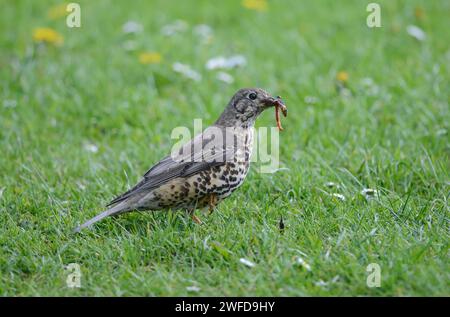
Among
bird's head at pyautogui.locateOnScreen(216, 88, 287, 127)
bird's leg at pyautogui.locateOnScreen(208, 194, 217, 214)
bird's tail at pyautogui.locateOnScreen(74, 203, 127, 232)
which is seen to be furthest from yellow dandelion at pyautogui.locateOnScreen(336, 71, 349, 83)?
bird's tail at pyautogui.locateOnScreen(74, 203, 127, 232)

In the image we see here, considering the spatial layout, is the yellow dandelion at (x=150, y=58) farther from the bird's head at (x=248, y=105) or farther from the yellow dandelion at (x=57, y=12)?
the bird's head at (x=248, y=105)

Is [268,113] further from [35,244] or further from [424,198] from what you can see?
[35,244]

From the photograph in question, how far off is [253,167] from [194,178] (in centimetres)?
104

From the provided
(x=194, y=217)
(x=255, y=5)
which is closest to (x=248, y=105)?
(x=194, y=217)

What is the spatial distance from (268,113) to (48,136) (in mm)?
2208

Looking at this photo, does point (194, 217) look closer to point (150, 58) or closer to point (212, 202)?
point (212, 202)

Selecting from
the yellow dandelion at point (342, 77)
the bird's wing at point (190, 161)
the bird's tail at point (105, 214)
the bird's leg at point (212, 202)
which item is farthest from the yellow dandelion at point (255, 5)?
the bird's tail at point (105, 214)

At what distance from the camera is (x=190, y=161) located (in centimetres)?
480

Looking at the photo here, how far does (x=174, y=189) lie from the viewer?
Result: 184 inches

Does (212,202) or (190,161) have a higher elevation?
(190,161)

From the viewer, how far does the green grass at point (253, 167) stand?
13.3 feet

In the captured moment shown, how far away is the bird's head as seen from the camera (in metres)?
4.99

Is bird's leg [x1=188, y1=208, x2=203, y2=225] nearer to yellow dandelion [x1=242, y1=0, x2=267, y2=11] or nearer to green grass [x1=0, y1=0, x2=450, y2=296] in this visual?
green grass [x1=0, y1=0, x2=450, y2=296]

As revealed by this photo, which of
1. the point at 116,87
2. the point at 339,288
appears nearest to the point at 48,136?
the point at 116,87
